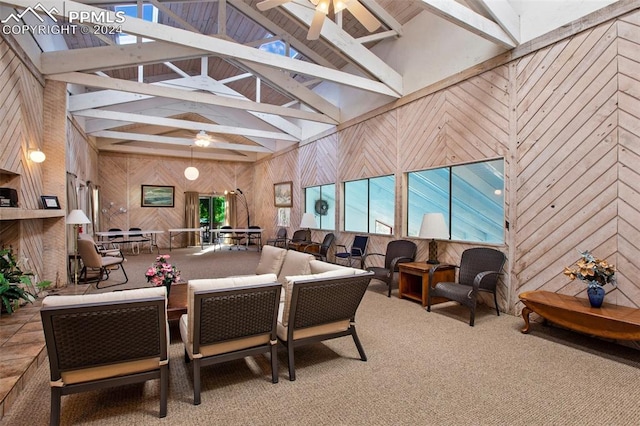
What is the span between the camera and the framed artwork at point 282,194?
10.5m

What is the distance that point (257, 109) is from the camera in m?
7.27

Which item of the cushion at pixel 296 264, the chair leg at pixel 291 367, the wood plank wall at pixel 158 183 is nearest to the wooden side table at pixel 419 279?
the cushion at pixel 296 264

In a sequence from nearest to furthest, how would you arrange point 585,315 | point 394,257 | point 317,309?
point 317,309 < point 585,315 < point 394,257

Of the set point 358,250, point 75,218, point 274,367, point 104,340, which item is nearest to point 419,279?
point 358,250

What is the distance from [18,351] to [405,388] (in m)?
3.25

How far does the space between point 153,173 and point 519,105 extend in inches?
457

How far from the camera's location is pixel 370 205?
7.09m

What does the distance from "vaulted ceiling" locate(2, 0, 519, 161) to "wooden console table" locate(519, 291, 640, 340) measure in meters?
3.16

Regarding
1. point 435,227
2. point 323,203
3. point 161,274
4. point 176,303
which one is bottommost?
point 176,303

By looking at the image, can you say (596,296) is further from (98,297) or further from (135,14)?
(135,14)

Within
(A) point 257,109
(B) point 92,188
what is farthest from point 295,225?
(B) point 92,188

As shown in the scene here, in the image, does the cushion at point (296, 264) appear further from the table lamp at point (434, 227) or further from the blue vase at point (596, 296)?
the blue vase at point (596, 296)

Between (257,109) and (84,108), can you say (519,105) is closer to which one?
(257,109)

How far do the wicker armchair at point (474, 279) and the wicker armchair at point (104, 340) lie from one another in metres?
3.31
